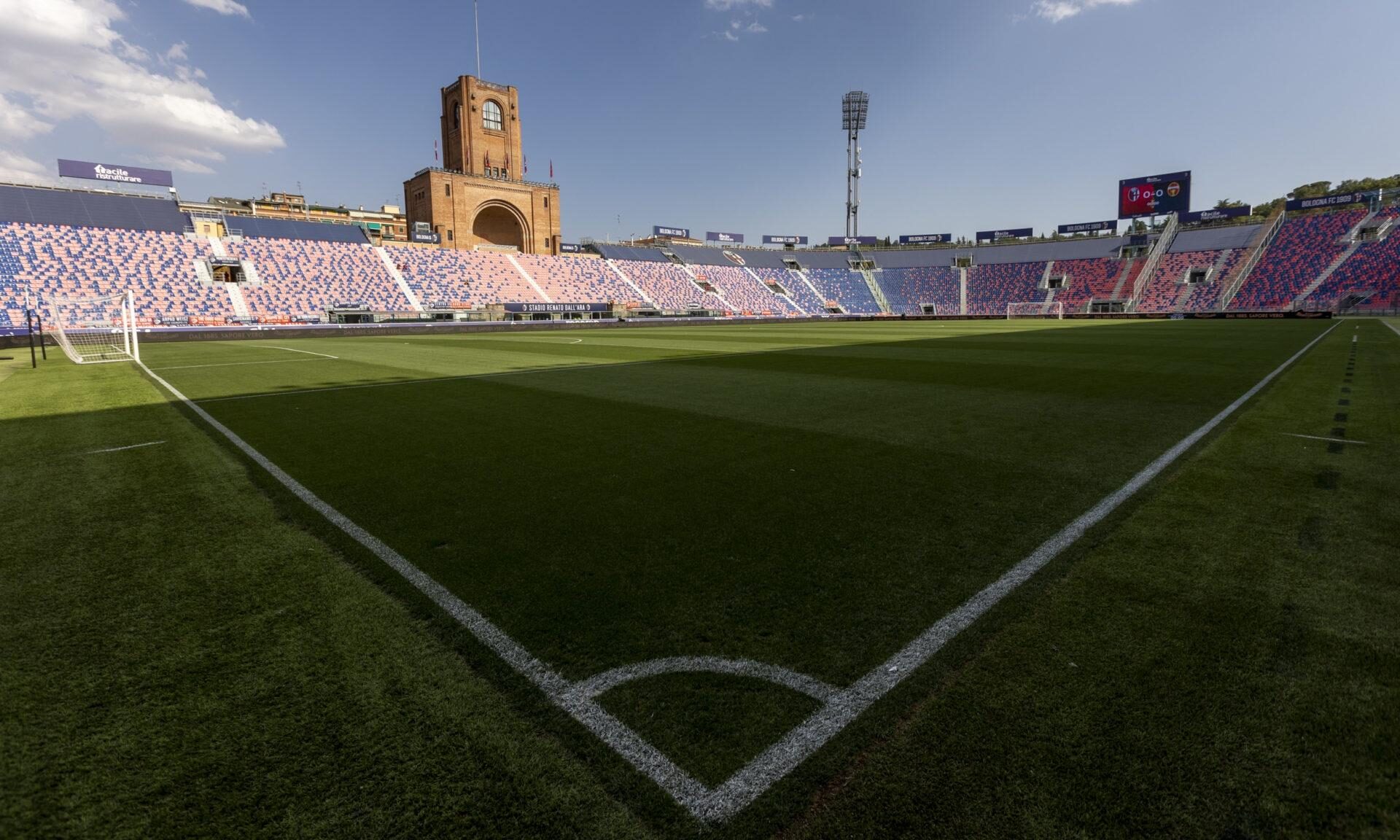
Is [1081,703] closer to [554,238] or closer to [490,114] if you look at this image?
[554,238]

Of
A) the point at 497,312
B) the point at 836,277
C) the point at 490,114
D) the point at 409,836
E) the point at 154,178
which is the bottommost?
the point at 409,836

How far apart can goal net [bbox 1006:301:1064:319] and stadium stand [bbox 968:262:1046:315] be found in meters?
2.19

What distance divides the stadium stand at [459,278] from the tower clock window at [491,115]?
18.4 metres

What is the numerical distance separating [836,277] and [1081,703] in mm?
81820

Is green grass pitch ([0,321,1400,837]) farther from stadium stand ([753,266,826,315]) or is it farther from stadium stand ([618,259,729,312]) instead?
stadium stand ([753,266,826,315])

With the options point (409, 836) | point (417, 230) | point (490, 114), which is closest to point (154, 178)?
point (417, 230)

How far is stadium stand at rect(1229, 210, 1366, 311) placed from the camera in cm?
5194

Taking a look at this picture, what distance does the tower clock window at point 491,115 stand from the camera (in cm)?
6800

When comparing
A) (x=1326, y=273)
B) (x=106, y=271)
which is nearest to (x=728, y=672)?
(x=106, y=271)

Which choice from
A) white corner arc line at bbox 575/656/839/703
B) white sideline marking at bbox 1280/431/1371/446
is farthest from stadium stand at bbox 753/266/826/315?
white corner arc line at bbox 575/656/839/703

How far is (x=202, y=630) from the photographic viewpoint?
9.18 feet

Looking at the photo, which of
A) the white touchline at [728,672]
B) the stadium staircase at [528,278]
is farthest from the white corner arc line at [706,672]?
the stadium staircase at [528,278]

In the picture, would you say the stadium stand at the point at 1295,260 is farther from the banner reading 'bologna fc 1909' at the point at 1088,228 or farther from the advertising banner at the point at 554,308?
the advertising banner at the point at 554,308

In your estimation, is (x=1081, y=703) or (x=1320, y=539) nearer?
(x=1081, y=703)
